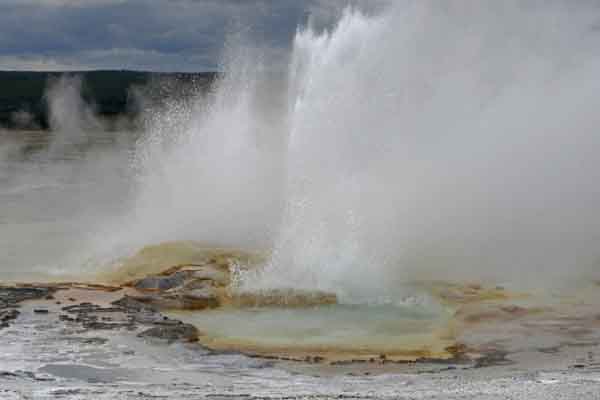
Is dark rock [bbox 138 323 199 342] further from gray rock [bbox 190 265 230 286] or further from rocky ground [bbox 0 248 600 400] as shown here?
gray rock [bbox 190 265 230 286]

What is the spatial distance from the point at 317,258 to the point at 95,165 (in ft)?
87.7

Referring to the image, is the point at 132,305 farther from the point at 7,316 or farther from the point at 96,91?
the point at 96,91

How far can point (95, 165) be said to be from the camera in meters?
39.1

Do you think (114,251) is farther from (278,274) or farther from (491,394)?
(491,394)

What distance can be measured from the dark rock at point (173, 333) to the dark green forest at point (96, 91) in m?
47.4

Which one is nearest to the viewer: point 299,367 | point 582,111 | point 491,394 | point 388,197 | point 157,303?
point 491,394

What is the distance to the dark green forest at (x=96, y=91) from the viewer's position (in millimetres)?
60344

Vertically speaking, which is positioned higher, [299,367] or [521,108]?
[521,108]

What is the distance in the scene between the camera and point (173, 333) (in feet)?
37.7

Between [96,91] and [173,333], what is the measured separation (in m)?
63.0

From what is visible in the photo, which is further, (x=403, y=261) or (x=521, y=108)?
(x=521, y=108)

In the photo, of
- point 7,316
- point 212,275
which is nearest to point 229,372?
point 7,316

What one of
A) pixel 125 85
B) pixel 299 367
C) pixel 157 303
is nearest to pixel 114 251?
pixel 157 303

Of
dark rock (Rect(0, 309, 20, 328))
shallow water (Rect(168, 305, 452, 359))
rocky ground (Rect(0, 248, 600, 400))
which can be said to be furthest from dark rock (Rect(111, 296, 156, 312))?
dark rock (Rect(0, 309, 20, 328))
